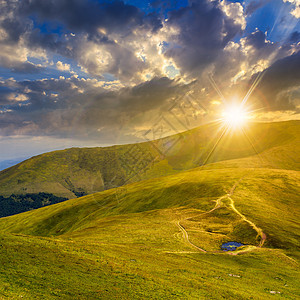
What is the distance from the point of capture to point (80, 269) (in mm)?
27234

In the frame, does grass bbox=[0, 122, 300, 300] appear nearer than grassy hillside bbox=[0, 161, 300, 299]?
Yes

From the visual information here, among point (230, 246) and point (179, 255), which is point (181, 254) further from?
point (230, 246)

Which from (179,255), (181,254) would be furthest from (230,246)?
(179,255)

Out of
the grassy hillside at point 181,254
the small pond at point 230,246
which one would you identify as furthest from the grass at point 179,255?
the small pond at point 230,246

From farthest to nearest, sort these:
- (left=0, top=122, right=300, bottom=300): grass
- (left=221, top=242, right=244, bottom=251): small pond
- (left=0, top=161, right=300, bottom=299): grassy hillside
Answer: (left=221, top=242, right=244, bottom=251): small pond
(left=0, top=161, right=300, bottom=299): grassy hillside
(left=0, top=122, right=300, bottom=300): grass

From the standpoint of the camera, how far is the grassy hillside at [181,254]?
78.2 ft

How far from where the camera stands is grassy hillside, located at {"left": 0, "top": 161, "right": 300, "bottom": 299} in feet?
78.2

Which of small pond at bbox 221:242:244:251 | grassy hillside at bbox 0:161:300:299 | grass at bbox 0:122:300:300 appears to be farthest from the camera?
small pond at bbox 221:242:244:251

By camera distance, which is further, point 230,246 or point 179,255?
point 230,246

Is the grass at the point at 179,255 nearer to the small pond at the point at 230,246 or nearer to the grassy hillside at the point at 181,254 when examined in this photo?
the grassy hillside at the point at 181,254

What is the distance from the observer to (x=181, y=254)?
4638cm

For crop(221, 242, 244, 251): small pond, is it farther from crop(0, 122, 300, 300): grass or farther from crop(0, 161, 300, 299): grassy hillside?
crop(0, 122, 300, 300): grass

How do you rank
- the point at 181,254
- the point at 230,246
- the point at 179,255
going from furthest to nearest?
the point at 230,246 → the point at 181,254 → the point at 179,255

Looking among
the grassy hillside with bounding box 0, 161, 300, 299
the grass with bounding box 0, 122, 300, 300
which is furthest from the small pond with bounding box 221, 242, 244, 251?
the grass with bounding box 0, 122, 300, 300
